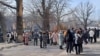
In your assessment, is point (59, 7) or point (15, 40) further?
point (59, 7)

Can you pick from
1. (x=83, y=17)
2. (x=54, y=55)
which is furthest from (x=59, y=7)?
(x=54, y=55)

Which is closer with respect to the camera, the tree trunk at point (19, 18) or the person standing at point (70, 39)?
the person standing at point (70, 39)

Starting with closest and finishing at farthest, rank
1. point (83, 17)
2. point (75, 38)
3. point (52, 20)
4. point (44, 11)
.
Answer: point (75, 38), point (44, 11), point (52, 20), point (83, 17)

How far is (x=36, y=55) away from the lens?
24984 mm

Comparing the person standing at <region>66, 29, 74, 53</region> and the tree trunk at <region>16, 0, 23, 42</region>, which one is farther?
the tree trunk at <region>16, 0, 23, 42</region>

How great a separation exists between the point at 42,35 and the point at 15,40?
14.5 meters

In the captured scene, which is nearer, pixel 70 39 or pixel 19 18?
pixel 70 39

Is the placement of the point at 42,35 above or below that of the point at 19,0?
below

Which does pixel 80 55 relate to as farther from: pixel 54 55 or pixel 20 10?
pixel 20 10

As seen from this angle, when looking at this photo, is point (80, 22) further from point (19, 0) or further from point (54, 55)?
point (54, 55)

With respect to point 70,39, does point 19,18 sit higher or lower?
higher

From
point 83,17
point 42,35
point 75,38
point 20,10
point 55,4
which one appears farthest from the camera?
point 83,17

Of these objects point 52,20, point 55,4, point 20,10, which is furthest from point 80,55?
point 55,4

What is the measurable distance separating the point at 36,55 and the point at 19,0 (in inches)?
866
